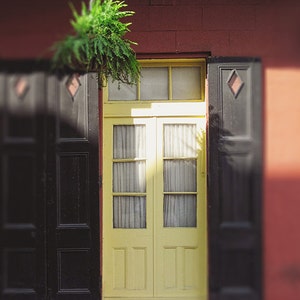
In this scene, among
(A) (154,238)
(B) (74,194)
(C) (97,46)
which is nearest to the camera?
(C) (97,46)

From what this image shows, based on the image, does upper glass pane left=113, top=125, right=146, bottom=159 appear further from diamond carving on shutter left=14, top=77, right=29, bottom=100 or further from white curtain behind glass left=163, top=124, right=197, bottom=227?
diamond carving on shutter left=14, top=77, right=29, bottom=100

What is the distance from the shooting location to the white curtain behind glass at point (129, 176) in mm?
7179

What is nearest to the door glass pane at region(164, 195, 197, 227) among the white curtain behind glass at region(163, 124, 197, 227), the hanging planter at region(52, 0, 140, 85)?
the white curtain behind glass at region(163, 124, 197, 227)

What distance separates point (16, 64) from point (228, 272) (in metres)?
2.97

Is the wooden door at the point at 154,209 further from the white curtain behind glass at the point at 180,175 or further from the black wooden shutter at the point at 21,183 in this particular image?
the black wooden shutter at the point at 21,183

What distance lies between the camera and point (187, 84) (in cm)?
718

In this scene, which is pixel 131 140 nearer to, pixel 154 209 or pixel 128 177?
pixel 128 177

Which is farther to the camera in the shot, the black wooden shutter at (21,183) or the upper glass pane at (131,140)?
the upper glass pane at (131,140)

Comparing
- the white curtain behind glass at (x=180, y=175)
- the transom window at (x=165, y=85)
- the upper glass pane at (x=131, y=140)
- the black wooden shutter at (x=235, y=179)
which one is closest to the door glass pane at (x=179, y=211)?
the white curtain behind glass at (x=180, y=175)

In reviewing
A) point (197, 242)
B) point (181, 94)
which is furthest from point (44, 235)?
point (181, 94)

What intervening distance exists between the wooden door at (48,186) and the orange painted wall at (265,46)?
0.47 meters

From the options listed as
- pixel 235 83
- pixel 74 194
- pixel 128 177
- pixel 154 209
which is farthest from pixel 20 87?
pixel 235 83

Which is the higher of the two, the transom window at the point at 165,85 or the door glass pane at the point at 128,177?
the transom window at the point at 165,85

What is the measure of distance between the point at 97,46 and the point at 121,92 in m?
1.97
